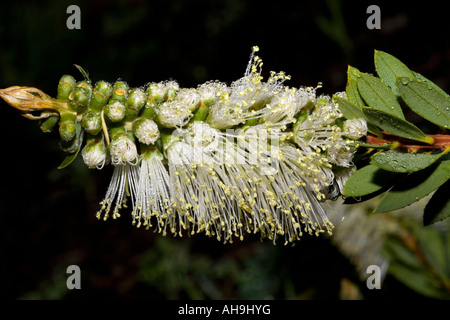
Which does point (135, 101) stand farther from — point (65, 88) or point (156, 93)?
point (65, 88)

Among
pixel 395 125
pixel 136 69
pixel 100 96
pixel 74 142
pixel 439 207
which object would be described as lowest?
pixel 439 207

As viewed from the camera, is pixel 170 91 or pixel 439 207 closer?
pixel 439 207

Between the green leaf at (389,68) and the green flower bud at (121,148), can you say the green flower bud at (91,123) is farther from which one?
the green leaf at (389,68)

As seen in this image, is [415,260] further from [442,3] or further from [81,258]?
[81,258]

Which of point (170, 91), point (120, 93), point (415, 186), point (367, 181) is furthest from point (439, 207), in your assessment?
point (120, 93)

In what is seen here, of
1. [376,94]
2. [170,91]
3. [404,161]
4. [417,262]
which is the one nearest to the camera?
[404,161]
